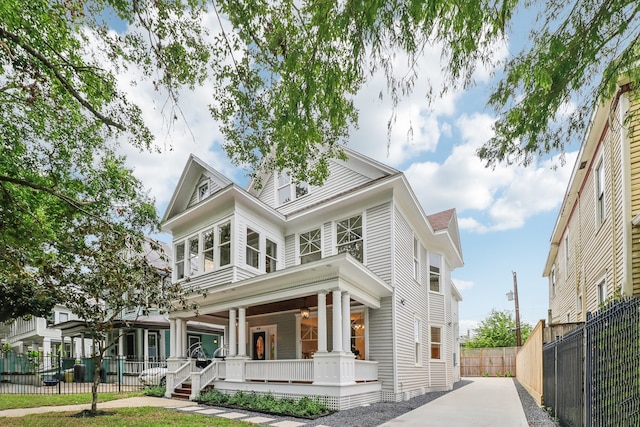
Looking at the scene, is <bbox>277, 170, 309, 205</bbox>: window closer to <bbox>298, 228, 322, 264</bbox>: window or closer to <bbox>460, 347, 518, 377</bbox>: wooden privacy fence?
<bbox>298, 228, 322, 264</bbox>: window

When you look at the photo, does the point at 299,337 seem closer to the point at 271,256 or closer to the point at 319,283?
the point at 271,256

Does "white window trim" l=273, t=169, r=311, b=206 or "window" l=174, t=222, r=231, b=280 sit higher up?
"white window trim" l=273, t=169, r=311, b=206

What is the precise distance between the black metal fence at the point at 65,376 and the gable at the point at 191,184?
665 centimetres

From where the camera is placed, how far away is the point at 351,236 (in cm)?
1281

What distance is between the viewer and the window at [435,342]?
15641 mm

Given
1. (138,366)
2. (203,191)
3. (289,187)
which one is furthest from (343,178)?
(138,366)

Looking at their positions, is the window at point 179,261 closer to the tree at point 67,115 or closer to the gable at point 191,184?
the gable at point 191,184

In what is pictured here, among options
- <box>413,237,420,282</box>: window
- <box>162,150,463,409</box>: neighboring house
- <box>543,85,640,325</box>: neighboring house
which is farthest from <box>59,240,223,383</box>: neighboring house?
<box>543,85,640,325</box>: neighboring house

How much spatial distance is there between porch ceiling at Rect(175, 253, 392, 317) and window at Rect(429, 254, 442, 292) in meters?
5.49

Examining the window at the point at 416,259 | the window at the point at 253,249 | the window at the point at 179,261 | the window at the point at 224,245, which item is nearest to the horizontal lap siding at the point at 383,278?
the window at the point at 416,259

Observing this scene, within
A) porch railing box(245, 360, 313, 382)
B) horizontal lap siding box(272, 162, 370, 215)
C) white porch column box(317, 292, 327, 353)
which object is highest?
horizontal lap siding box(272, 162, 370, 215)

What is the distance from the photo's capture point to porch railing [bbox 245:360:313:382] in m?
9.80

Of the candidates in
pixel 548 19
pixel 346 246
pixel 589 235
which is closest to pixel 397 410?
pixel 346 246

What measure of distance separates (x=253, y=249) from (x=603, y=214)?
32.6 ft
